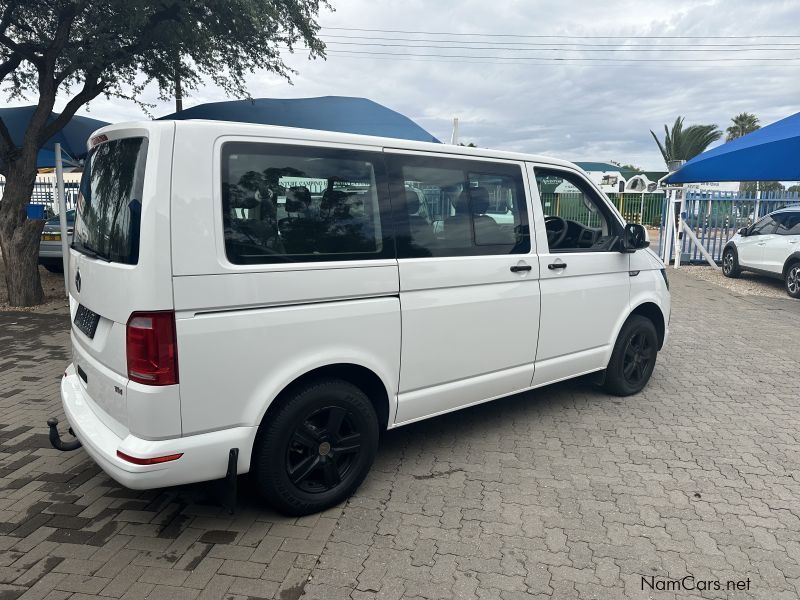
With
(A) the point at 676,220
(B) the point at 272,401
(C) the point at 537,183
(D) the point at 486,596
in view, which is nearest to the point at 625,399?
(C) the point at 537,183

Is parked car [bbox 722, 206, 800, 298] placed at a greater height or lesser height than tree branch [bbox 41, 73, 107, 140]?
lesser

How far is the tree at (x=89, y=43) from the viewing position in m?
7.75

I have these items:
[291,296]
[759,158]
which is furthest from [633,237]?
[759,158]

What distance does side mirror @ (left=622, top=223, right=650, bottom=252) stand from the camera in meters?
4.52

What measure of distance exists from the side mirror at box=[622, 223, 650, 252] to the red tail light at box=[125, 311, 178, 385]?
352cm

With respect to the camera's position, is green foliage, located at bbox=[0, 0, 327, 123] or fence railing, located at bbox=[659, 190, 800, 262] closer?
green foliage, located at bbox=[0, 0, 327, 123]

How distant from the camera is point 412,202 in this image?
331cm

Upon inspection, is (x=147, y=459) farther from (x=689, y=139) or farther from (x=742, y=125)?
(x=742, y=125)

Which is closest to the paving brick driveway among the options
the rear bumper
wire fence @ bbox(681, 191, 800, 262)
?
the rear bumper

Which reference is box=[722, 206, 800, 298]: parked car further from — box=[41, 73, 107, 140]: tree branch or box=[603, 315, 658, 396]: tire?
box=[41, 73, 107, 140]: tree branch

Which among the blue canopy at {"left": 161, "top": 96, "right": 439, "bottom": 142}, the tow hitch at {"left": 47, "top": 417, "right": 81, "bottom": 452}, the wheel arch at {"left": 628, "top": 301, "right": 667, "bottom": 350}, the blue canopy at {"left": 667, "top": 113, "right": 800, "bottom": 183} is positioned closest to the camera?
the tow hitch at {"left": 47, "top": 417, "right": 81, "bottom": 452}

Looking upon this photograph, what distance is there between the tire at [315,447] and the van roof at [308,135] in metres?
1.28

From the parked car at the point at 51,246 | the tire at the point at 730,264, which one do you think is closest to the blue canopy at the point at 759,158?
the tire at the point at 730,264

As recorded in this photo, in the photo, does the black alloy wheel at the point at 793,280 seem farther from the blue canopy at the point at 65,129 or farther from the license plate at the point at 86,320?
the blue canopy at the point at 65,129
